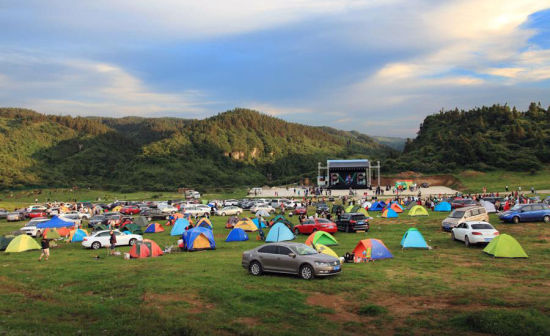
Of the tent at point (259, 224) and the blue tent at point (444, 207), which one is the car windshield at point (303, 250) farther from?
the blue tent at point (444, 207)

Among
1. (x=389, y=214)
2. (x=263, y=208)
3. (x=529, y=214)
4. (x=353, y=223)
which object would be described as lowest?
(x=263, y=208)

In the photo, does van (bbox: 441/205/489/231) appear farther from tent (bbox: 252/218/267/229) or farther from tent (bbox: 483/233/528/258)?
tent (bbox: 252/218/267/229)

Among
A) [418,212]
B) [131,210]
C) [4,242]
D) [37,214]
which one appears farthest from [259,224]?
[37,214]

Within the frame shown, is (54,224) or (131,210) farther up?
(54,224)

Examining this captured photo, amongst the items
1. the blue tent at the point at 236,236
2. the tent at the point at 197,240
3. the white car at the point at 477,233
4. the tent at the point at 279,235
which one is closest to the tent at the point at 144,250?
the tent at the point at 197,240

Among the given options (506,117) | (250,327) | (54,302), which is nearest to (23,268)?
(54,302)

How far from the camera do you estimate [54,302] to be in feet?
41.1

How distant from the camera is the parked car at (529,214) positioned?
26.3 meters

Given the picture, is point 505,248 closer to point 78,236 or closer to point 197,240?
point 197,240

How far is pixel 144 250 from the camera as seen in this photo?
70.2 feet

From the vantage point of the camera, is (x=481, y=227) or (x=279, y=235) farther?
(x=279, y=235)

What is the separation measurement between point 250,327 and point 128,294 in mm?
5035

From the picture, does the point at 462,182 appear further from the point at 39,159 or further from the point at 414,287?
the point at 39,159

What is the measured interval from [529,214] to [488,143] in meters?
76.8
